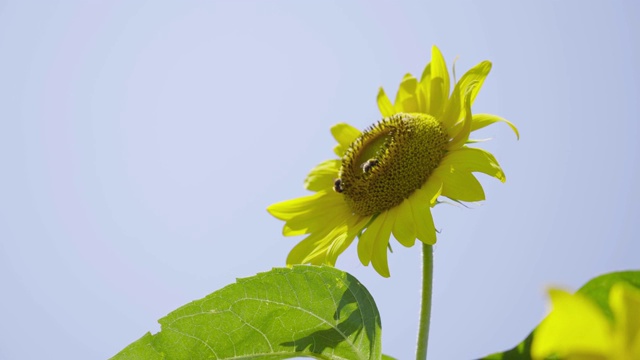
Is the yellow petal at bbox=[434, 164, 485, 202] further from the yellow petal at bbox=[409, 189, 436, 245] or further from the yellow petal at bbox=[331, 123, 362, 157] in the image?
the yellow petal at bbox=[331, 123, 362, 157]

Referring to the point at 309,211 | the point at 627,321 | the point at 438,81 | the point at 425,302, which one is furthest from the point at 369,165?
the point at 627,321

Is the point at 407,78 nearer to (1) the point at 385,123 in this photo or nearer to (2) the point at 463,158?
(1) the point at 385,123

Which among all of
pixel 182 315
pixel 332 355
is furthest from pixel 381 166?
pixel 182 315

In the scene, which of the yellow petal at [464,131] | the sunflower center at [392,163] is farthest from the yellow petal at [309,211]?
the yellow petal at [464,131]

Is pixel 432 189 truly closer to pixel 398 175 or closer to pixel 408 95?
pixel 398 175

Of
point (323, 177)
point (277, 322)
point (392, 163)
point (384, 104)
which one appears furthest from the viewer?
point (384, 104)

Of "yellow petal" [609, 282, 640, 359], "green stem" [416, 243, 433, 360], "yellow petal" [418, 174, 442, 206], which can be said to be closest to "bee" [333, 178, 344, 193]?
"yellow petal" [418, 174, 442, 206]
